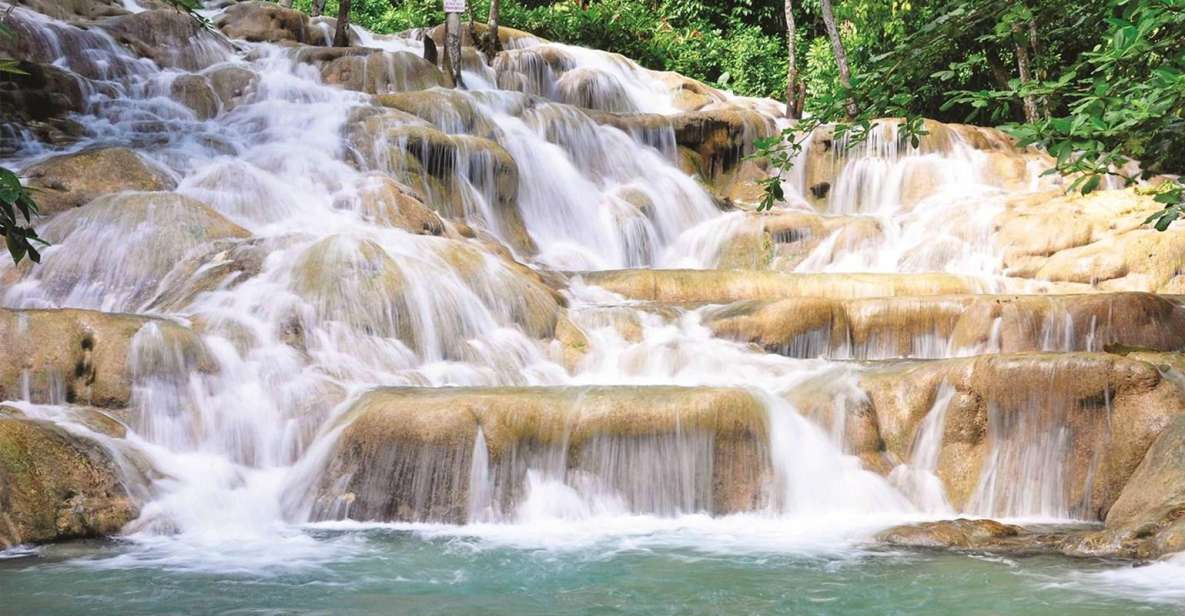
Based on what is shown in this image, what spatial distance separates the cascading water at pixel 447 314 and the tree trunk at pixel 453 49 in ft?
2.94

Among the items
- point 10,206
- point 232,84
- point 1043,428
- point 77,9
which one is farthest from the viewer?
point 77,9

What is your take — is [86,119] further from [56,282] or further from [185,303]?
[185,303]

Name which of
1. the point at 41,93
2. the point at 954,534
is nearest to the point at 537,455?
the point at 954,534

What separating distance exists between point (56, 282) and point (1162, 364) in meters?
9.01

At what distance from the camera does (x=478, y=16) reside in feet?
88.9

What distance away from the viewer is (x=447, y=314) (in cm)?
961

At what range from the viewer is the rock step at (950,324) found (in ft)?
31.6

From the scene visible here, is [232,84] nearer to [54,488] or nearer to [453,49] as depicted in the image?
[453,49]

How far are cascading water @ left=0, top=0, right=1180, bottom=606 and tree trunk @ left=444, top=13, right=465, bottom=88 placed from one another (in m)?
0.90

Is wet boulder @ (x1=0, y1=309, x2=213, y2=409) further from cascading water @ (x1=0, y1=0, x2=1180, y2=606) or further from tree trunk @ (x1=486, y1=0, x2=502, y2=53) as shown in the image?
tree trunk @ (x1=486, y1=0, x2=502, y2=53)

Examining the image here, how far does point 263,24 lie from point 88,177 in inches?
363

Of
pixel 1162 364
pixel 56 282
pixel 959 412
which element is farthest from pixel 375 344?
pixel 1162 364

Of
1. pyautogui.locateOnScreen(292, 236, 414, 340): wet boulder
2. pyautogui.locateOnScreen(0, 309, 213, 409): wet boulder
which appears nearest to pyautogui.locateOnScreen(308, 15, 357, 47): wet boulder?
pyautogui.locateOnScreen(292, 236, 414, 340): wet boulder

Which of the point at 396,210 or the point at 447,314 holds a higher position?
the point at 396,210
